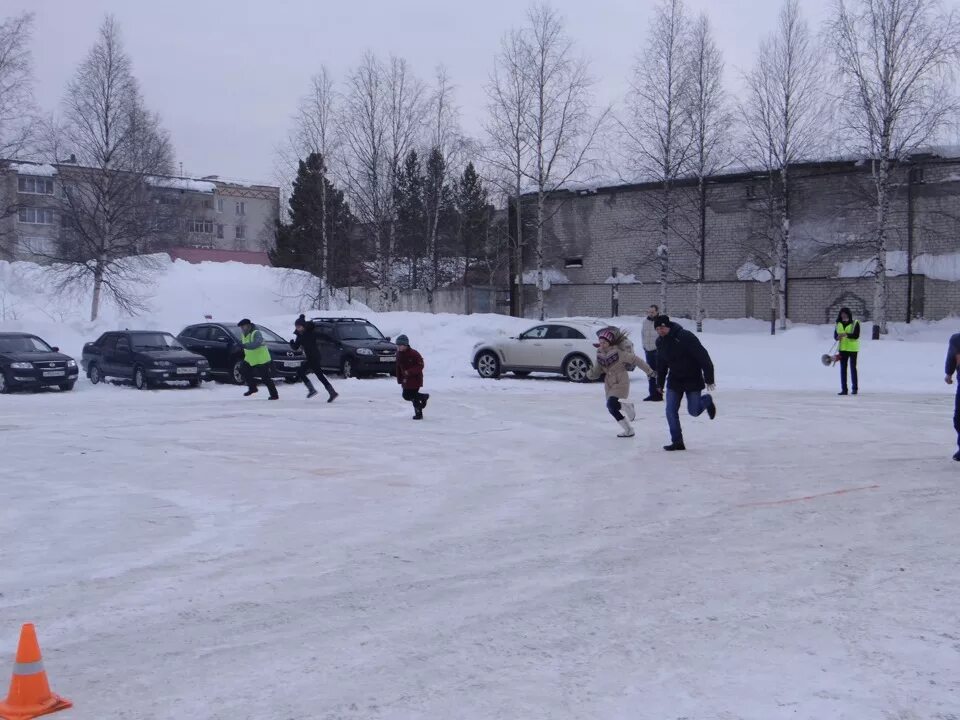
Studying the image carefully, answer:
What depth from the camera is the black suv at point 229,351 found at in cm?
2348

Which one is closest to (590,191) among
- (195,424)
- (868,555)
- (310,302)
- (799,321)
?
(799,321)

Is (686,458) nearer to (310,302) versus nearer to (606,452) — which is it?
(606,452)

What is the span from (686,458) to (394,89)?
34.9 meters

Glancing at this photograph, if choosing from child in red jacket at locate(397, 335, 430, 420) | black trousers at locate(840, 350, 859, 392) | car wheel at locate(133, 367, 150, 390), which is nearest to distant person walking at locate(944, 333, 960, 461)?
child in red jacket at locate(397, 335, 430, 420)

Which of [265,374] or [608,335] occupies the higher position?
[608,335]

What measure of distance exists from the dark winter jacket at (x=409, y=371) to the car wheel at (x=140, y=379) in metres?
9.33

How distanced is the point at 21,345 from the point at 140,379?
9.96 ft

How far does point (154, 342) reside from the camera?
76.5 feet

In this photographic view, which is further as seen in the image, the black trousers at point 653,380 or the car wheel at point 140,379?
the car wheel at point 140,379

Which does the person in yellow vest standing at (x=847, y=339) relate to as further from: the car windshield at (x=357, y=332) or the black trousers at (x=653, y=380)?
the car windshield at (x=357, y=332)

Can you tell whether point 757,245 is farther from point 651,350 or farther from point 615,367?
point 615,367

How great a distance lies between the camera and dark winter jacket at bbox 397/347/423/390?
51.1 ft

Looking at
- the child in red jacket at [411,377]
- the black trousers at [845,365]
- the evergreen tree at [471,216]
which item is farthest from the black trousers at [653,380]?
the evergreen tree at [471,216]

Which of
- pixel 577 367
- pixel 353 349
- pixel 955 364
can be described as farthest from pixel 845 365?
pixel 353 349
